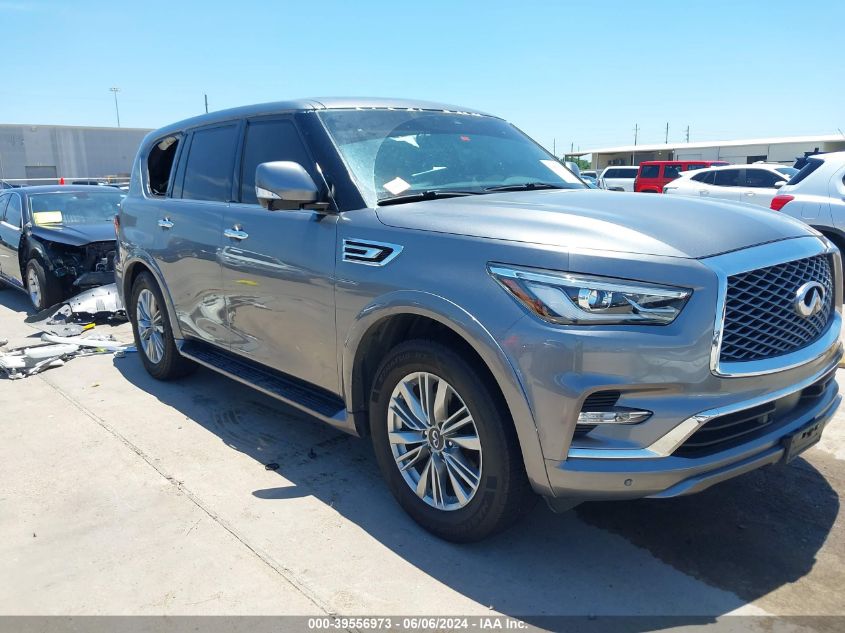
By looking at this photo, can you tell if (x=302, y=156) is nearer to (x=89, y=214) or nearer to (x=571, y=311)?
(x=571, y=311)

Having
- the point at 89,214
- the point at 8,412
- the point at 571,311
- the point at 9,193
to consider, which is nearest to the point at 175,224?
the point at 8,412

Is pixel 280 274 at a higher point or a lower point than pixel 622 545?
higher

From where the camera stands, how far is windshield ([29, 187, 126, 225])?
9.15m

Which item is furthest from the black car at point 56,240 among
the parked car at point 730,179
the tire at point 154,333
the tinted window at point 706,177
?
the tinted window at point 706,177

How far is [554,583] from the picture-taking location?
278 cm

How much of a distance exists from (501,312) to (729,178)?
47.1 ft

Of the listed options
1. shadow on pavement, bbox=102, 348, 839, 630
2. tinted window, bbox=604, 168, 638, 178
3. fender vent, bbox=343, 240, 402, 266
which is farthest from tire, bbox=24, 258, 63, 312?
tinted window, bbox=604, 168, 638, 178

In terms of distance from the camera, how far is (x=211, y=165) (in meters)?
4.59

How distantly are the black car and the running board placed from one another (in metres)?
4.26

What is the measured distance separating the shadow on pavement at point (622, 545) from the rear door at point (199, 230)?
118 cm

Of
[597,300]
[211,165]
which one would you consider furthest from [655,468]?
[211,165]

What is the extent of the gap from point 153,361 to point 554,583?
4.01 metres

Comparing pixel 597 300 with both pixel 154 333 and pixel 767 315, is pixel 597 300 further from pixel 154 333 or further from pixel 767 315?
pixel 154 333

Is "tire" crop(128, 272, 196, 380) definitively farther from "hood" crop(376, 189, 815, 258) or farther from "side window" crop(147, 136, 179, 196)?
"hood" crop(376, 189, 815, 258)
